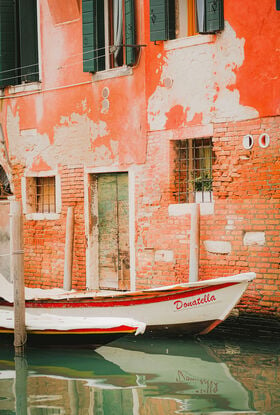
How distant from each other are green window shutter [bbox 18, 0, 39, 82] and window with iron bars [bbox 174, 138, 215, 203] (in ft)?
10.7

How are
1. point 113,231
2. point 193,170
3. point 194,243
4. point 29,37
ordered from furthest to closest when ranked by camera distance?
point 29,37 < point 113,231 < point 193,170 < point 194,243

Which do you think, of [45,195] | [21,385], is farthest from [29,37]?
[21,385]

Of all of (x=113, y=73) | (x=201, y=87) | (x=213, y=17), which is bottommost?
(x=201, y=87)

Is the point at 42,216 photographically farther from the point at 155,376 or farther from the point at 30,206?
the point at 155,376

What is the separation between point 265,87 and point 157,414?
14.7 feet

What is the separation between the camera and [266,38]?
33.7 feet

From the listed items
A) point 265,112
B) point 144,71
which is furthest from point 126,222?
point 265,112

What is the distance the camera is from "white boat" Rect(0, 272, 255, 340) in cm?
987

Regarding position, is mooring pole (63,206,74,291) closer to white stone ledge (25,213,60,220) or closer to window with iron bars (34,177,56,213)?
white stone ledge (25,213,60,220)

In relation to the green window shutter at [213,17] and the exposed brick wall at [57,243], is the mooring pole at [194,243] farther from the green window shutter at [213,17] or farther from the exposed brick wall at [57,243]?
the exposed brick wall at [57,243]

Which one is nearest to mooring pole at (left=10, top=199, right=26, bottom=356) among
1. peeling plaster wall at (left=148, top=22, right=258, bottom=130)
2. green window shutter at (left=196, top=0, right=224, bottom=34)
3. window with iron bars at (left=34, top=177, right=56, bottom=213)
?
peeling plaster wall at (left=148, top=22, right=258, bottom=130)

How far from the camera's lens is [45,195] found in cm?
1378

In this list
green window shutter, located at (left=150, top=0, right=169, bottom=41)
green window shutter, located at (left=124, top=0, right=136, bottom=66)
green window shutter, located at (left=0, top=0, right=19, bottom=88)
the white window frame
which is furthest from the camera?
green window shutter, located at (left=0, top=0, right=19, bottom=88)

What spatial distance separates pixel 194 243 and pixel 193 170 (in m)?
1.05
